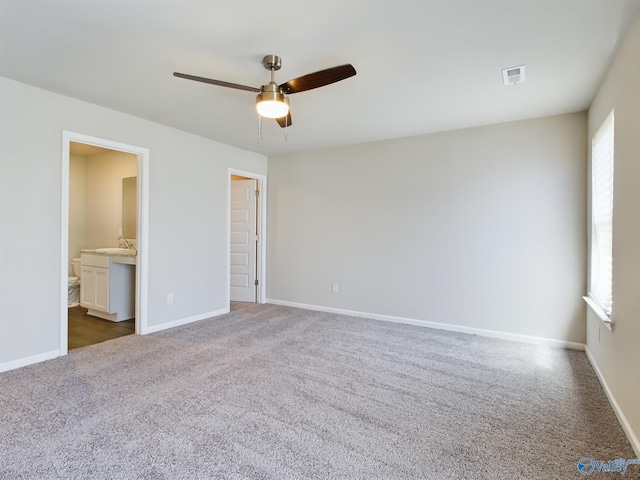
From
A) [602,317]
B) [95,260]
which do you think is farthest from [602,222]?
[95,260]

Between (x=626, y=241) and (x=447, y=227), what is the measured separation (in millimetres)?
2009

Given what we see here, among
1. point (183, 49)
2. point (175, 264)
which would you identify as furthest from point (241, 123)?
point (175, 264)

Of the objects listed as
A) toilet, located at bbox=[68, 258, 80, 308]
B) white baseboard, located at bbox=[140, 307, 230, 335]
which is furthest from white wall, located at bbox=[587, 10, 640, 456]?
toilet, located at bbox=[68, 258, 80, 308]

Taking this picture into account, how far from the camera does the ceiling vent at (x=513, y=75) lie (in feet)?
8.07

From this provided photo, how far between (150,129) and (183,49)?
185cm

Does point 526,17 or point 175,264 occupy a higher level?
point 526,17

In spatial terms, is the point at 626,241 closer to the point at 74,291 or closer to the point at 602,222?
the point at 602,222

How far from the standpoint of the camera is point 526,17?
74.0 inches

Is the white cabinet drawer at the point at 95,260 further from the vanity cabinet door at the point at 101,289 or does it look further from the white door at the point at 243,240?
the white door at the point at 243,240

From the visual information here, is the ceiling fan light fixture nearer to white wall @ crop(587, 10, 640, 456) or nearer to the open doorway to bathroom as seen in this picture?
white wall @ crop(587, 10, 640, 456)

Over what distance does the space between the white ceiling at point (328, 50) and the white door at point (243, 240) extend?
2068 millimetres

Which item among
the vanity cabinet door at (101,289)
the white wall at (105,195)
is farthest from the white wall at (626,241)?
the white wall at (105,195)

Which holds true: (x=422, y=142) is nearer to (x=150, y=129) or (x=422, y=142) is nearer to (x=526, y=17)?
(x=526, y=17)

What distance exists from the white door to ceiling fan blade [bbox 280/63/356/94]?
3.20m
